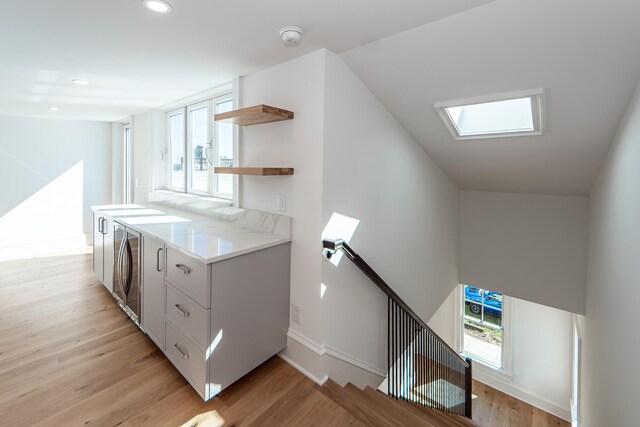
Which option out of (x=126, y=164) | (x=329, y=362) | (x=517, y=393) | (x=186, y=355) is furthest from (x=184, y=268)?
(x=517, y=393)

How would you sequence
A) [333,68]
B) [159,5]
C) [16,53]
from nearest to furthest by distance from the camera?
[159,5]
[333,68]
[16,53]

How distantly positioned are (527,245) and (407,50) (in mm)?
2990

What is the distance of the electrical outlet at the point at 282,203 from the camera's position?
2287mm

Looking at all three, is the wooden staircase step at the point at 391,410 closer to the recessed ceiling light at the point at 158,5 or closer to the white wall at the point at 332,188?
the white wall at the point at 332,188

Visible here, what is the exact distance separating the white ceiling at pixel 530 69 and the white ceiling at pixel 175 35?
0.58 ft

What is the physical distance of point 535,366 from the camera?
4.89 metres

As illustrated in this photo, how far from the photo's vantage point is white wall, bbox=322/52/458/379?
2.13m

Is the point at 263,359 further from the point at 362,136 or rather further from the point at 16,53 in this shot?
the point at 16,53

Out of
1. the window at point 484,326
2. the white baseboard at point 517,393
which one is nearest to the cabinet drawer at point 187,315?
the window at point 484,326

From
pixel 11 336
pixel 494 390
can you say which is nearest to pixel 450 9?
pixel 11 336

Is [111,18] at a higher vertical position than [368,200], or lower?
higher

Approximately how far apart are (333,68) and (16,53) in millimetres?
2170

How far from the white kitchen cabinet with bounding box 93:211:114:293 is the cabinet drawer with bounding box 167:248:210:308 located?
1317 millimetres

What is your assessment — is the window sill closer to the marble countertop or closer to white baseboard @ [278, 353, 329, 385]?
the marble countertop
